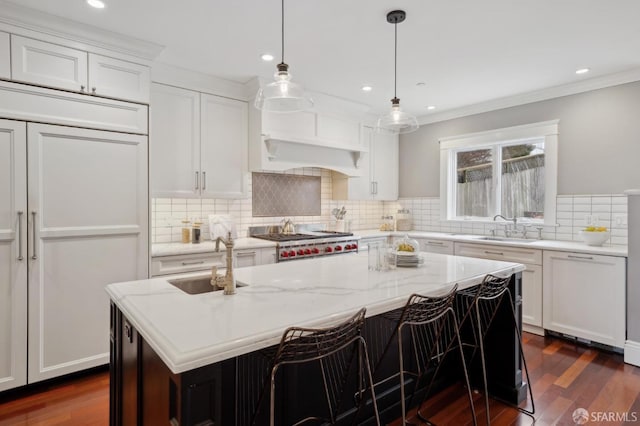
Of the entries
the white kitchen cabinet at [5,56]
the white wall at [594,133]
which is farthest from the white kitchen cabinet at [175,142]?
the white wall at [594,133]

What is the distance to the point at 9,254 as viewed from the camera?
233cm

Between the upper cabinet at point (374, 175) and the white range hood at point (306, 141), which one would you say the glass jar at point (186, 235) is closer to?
the white range hood at point (306, 141)

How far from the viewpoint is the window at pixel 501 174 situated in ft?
12.8

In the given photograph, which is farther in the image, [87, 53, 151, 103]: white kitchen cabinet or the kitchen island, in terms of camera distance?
[87, 53, 151, 103]: white kitchen cabinet

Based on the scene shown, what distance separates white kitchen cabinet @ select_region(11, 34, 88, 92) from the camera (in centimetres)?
232

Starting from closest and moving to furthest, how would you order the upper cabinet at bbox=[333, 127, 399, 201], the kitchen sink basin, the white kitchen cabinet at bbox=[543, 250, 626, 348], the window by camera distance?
the kitchen sink basin < the white kitchen cabinet at bbox=[543, 250, 626, 348] < the window < the upper cabinet at bbox=[333, 127, 399, 201]

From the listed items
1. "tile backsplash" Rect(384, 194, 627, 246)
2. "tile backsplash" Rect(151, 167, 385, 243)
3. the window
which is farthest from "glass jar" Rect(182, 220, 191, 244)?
"tile backsplash" Rect(384, 194, 627, 246)

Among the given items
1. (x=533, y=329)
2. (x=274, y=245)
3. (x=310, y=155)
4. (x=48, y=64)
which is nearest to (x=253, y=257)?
(x=274, y=245)

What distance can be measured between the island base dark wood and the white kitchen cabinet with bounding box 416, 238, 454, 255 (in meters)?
1.74

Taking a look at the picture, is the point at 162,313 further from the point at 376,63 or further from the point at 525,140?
the point at 525,140

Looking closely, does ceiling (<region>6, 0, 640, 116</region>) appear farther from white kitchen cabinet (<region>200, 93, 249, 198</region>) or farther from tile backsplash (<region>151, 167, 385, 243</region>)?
tile backsplash (<region>151, 167, 385, 243</region>)

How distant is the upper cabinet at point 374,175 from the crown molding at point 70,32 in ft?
8.79

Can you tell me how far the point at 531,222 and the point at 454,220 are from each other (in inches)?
36.7

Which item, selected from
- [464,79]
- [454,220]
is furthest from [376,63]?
[454,220]
